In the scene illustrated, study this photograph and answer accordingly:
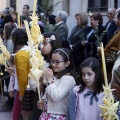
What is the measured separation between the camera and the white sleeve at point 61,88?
415cm

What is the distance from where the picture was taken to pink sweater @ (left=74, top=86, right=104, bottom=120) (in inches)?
154

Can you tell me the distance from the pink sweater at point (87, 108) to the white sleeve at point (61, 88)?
0.26m

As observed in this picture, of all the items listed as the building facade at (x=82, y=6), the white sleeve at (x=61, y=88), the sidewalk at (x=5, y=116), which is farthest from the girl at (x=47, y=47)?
the building facade at (x=82, y=6)

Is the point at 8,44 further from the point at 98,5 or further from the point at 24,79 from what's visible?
the point at 98,5

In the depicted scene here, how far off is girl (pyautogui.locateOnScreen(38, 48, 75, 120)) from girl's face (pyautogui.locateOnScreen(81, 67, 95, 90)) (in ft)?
1.12

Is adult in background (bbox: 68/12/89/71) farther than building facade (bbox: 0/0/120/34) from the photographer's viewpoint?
No

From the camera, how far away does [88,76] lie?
393 centimetres

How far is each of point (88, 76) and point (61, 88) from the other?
→ 1.29 ft

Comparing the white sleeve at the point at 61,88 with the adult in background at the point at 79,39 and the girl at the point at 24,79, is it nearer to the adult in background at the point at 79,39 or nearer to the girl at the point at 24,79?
the girl at the point at 24,79

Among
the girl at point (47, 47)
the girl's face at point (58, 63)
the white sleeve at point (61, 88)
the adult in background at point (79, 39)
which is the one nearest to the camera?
the white sleeve at point (61, 88)

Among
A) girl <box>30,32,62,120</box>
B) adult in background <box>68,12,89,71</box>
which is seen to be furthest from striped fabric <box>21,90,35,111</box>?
adult in background <box>68,12,89,71</box>

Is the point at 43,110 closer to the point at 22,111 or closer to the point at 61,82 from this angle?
the point at 61,82

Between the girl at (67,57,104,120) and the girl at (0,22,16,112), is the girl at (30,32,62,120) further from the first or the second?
the girl at (0,22,16,112)

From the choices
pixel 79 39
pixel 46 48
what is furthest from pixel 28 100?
pixel 79 39
